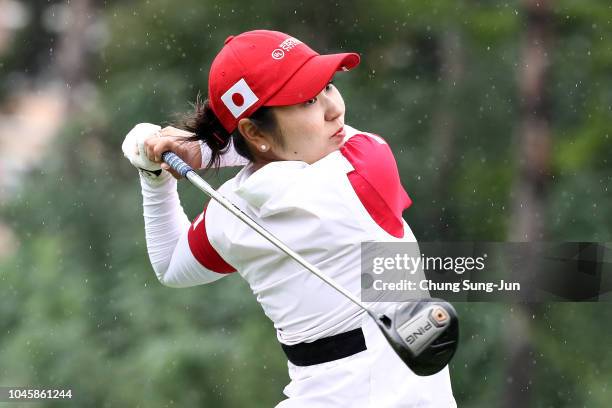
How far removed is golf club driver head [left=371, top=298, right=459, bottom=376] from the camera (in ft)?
7.18

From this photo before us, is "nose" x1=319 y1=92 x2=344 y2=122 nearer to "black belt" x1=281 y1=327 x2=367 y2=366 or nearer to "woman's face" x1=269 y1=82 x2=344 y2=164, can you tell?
"woman's face" x1=269 y1=82 x2=344 y2=164

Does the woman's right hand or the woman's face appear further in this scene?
the woman's right hand

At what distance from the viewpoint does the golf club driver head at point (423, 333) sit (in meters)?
2.19

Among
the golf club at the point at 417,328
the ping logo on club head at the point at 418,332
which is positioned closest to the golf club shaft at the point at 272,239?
the golf club at the point at 417,328

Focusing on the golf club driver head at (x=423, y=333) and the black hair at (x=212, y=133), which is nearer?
the golf club driver head at (x=423, y=333)

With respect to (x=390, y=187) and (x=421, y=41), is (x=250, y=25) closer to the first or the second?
(x=421, y=41)

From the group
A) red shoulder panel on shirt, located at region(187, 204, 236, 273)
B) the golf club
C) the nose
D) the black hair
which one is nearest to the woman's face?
the nose

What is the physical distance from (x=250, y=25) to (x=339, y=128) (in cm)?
523

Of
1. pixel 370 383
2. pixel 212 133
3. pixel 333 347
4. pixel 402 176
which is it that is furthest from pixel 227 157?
pixel 402 176

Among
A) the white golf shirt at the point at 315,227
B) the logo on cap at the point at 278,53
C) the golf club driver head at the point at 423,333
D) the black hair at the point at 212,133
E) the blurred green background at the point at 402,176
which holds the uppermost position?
the logo on cap at the point at 278,53

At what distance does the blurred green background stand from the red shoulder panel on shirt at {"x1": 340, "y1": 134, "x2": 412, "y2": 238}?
160 inches

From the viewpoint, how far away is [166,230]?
2.75 metres

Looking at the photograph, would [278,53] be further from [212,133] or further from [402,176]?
[402,176]

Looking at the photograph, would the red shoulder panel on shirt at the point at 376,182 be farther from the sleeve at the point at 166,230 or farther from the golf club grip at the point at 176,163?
the sleeve at the point at 166,230
